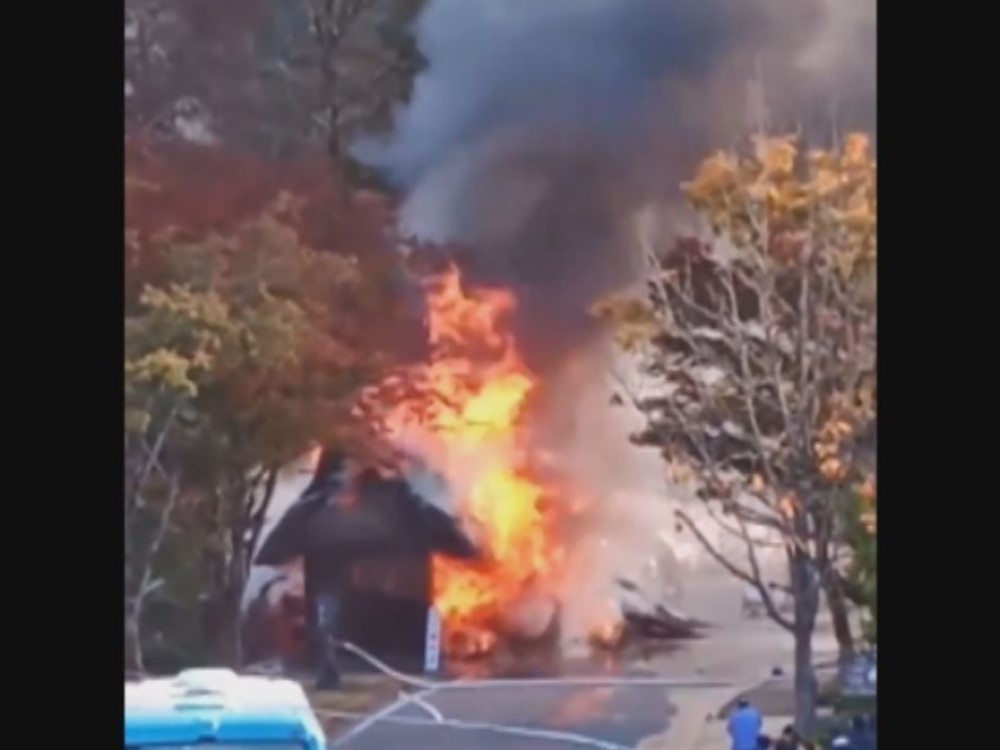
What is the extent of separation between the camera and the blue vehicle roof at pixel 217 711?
60.9 inches

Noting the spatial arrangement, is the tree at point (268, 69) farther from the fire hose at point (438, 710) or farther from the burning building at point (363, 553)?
the fire hose at point (438, 710)

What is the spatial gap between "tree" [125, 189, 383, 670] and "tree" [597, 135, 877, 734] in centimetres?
28

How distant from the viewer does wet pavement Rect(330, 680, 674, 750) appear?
62.9 inches

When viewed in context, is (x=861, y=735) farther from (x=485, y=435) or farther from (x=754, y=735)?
(x=485, y=435)

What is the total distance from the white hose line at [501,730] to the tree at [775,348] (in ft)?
0.66

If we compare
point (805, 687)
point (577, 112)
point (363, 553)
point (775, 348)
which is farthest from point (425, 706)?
point (577, 112)

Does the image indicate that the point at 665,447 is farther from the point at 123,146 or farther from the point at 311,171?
the point at 123,146

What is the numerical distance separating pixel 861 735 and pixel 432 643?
43 cm

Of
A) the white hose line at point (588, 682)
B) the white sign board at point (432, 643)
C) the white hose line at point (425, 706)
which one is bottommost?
the white hose line at point (425, 706)

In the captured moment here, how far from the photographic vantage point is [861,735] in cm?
163

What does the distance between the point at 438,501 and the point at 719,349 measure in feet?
1.03

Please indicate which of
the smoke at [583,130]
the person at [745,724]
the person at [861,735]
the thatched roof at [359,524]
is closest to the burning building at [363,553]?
the thatched roof at [359,524]
